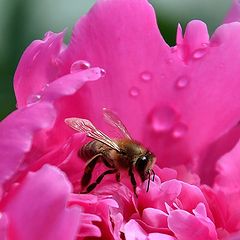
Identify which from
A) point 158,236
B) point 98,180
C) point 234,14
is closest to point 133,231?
point 158,236

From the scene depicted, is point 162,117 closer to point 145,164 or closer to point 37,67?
point 145,164

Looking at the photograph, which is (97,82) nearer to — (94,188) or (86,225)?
(94,188)

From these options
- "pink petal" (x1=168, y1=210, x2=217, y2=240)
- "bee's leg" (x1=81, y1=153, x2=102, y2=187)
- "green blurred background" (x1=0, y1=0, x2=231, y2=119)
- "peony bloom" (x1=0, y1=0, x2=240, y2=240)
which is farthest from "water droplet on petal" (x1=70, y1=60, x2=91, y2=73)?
"green blurred background" (x1=0, y1=0, x2=231, y2=119)

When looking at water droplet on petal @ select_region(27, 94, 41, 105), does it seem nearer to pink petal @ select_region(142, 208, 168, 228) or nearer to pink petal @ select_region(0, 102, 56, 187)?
pink petal @ select_region(0, 102, 56, 187)

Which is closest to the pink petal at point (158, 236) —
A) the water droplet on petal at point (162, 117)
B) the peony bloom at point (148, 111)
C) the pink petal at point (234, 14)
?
the peony bloom at point (148, 111)

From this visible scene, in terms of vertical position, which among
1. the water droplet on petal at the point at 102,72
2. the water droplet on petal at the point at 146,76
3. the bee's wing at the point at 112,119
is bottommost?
the bee's wing at the point at 112,119

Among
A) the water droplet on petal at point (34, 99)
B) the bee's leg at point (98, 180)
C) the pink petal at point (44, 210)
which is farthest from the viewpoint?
the bee's leg at point (98, 180)

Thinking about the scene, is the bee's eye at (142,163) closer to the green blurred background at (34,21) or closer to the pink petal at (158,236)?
the pink petal at (158,236)

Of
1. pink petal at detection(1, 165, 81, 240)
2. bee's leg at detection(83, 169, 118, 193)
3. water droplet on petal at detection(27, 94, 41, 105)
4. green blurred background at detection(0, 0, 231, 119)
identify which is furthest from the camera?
green blurred background at detection(0, 0, 231, 119)
